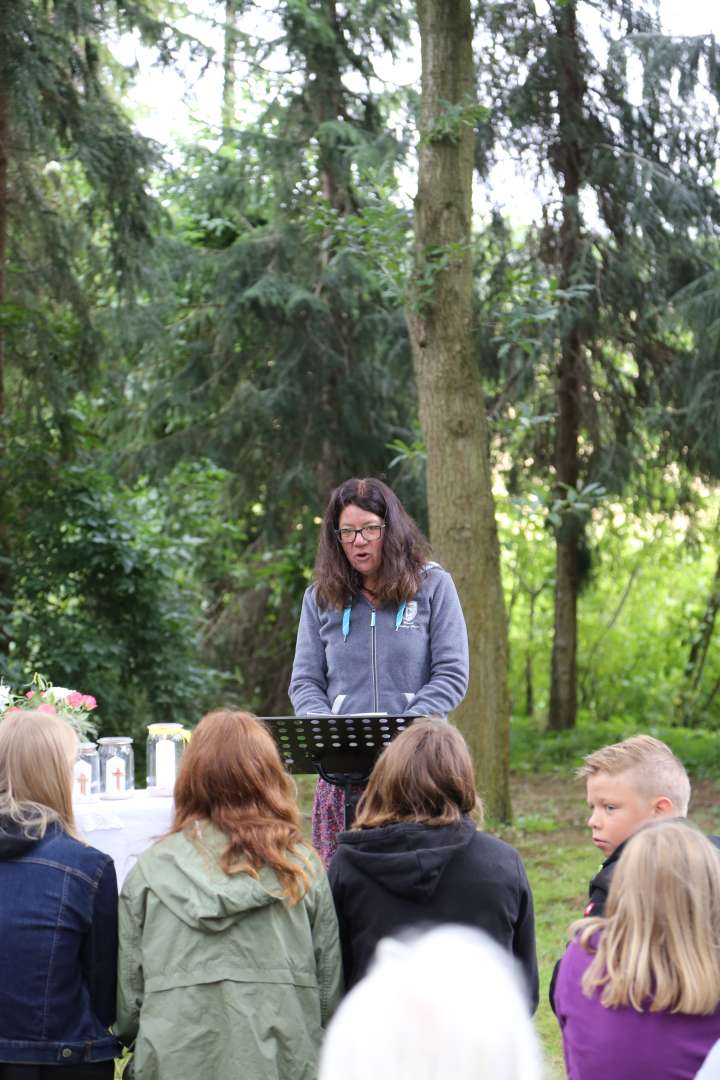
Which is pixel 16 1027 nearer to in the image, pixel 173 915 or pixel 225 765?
pixel 173 915

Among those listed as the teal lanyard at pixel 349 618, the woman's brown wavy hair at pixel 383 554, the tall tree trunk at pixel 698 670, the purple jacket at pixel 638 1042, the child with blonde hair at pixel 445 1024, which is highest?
the woman's brown wavy hair at pixel 383 554

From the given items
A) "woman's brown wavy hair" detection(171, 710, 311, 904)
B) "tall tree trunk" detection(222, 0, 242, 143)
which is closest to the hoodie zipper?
"woman's brown wavy hair" detection(171, 710, 311, 904)

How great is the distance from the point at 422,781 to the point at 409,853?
18 centimetres

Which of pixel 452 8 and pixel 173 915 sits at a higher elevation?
pixel 452 8

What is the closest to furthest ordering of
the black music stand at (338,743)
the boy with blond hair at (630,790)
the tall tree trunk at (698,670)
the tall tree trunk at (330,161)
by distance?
1. the boy with blond hair at (630,790)
2. the black music stand at (338,743)
3. the tall tree trunk at (330,161)
4. the tall tree trunk at (698,670)

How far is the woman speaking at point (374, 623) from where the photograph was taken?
4363 mm

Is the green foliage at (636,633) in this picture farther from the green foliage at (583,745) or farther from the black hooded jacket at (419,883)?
the black hooded jacket at (419,883)

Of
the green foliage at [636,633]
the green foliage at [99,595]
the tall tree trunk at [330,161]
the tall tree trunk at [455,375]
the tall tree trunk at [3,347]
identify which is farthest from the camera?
the green foliage at [636,633]

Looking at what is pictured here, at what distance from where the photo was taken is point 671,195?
1110 centimetres

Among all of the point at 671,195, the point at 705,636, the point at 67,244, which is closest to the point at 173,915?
the point at 67,244

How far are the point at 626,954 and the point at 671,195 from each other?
971cm

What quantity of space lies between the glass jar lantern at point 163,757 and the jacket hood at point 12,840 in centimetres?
137

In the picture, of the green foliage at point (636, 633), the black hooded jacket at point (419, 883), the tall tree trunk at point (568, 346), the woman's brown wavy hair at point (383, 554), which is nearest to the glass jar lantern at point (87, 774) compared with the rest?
the woman's brown wavy hair at point (383, 554)

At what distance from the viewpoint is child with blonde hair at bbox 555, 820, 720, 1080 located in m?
2.42
